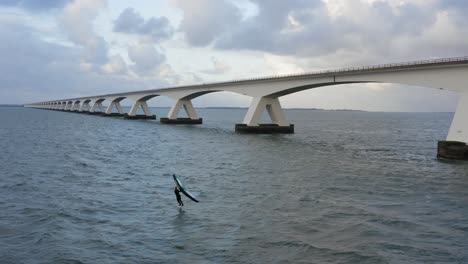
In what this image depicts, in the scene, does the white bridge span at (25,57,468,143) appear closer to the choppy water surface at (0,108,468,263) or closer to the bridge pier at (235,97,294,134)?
the bridge pier at (235,97,294,134)

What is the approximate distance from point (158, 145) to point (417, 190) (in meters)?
26.3

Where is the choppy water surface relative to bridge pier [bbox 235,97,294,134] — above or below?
below

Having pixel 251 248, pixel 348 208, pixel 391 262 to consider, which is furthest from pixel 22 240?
pixel 348 208

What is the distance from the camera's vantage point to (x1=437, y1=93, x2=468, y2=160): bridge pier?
94.6ft

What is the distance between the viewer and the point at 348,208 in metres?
15.9

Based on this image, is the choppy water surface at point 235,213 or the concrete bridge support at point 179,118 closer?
the choppy water surface at point 235,213

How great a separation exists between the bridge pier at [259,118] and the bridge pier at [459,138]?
2707cm

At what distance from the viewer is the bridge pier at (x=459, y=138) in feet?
94.6

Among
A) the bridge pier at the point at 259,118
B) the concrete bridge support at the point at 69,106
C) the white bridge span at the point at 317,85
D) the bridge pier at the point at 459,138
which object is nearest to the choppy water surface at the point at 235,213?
the bridge pier at the point at 459,138

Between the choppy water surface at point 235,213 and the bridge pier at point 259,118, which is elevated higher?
the bridge pier at point 259,118

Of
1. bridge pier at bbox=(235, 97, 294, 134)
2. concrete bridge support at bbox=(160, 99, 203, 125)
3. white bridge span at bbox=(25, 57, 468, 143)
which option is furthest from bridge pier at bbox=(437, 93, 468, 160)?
concrete bridge support at bbox=(160, 99, 203, 125)

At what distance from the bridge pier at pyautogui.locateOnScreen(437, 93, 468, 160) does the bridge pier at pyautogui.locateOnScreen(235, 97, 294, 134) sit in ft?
88.8

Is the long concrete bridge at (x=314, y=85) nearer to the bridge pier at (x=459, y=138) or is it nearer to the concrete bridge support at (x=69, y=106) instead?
the bridge pier at (x=459, y=138)

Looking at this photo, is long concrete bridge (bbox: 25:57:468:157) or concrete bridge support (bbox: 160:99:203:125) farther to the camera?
concrete bridge support (bbox: 160:99:203:125)
